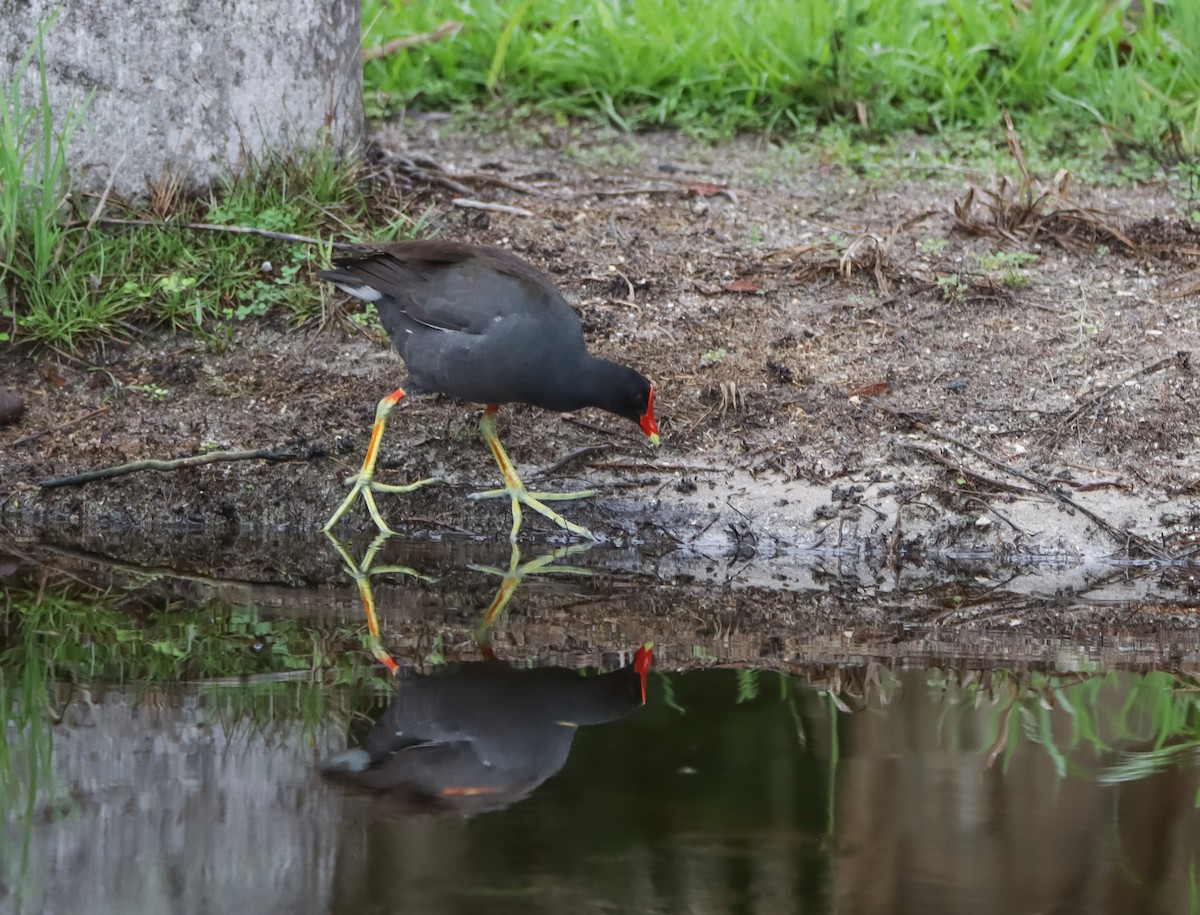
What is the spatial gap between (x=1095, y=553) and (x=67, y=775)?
10.4ft

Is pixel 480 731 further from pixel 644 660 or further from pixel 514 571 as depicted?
→ pixel 514 571

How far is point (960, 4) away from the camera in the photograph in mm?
7508

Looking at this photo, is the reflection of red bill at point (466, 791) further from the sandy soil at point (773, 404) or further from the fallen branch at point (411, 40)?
the fallen branch at point (411, 40)

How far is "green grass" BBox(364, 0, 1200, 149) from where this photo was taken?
7188 mm

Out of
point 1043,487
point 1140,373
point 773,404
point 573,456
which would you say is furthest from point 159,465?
point 1140,373

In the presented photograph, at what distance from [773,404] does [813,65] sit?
112 inches

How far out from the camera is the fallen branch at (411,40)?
7.64 m

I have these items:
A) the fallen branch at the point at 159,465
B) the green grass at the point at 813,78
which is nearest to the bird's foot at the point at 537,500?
the fallen branch at the point at 159,465

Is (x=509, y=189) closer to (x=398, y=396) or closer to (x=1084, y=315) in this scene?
(x=398, y=396)

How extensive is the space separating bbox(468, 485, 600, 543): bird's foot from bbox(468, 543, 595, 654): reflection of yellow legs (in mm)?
53

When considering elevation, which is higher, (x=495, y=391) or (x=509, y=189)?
(x=509, y=189)

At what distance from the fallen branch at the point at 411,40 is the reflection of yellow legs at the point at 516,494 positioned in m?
3.47

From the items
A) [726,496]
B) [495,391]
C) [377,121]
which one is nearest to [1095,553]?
[726,496]

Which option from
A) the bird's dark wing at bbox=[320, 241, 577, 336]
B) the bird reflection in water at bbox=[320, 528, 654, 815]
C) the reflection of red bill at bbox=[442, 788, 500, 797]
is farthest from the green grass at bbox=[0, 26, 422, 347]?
the reflection of red bill at bbox=[442, 788, 500, 797]
